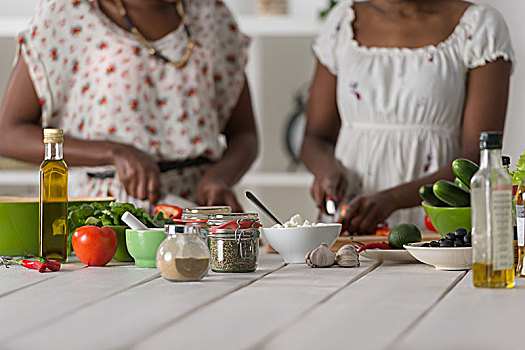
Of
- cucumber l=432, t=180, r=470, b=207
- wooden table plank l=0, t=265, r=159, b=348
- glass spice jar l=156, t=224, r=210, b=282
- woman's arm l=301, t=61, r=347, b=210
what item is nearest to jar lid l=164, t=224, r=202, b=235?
glass spice jar l=156, t=224, r=210, b=282

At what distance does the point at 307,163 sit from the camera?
7.66ft

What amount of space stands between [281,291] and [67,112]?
4.13 feet

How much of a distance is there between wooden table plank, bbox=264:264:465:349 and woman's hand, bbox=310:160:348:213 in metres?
0.79

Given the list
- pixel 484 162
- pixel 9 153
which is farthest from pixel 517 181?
pixel 9 153

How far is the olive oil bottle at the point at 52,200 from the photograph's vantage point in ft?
4.84

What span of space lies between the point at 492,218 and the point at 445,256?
0.76 feet

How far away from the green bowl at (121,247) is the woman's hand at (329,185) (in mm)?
725

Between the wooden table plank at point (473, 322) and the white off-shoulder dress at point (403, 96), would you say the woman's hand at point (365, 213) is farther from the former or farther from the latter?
the wooden table plank at point (473, 322)

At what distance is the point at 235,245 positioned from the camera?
1397 mm

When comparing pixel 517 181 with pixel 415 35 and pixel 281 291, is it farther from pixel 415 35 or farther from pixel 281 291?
pixel 415 35

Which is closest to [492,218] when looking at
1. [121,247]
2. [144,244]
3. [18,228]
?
[144,244]

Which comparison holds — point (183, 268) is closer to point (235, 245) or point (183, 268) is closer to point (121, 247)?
point (235, 245)

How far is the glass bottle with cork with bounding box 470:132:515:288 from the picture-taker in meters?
1.16

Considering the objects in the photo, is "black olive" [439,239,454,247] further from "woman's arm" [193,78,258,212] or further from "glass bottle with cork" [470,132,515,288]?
"woman's arm" [193,78,258,212]
